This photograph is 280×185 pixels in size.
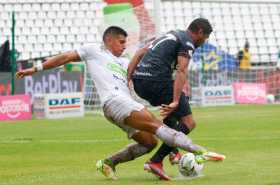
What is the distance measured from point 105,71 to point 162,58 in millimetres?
785

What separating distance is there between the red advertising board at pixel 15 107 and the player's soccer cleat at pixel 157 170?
1644 centimetres

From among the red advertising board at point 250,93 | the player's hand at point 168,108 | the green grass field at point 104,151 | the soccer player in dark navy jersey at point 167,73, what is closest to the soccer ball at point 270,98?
the red advertising board at point 250,93

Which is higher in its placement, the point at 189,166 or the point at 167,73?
the point at 167,73

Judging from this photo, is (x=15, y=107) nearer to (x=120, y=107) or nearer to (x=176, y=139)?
(x=120, y=107)

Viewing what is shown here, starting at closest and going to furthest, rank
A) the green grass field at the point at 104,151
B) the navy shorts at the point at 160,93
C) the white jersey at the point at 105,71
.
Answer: the white jersey at the point at 105,71 < the green grass field at the point at 104,151 < the navy shorts at the point at 160,93

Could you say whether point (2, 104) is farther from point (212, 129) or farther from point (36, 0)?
point (36, 0)

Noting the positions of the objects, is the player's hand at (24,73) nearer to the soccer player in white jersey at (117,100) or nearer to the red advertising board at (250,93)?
the soccer player in white jersey at (117,100)

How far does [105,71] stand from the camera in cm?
988

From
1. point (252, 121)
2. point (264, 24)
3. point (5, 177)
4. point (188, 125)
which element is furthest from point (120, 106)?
point (264, 24)

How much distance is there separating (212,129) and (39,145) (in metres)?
5.09

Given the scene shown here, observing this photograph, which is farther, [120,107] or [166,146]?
[166,146]

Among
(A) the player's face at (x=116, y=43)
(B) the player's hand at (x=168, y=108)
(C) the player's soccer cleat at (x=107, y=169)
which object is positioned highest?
(A) the player's face at (x=116, y=43)

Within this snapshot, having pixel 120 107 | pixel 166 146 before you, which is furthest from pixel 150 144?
pixel 120 107

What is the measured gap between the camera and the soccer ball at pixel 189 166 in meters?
9.91
